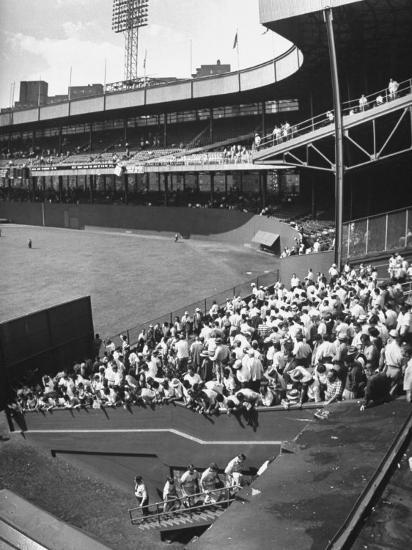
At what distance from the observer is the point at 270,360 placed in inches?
457

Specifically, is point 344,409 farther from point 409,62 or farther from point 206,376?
point 409,62

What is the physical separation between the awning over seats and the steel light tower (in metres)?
35.3

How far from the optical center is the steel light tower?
62.4 metres

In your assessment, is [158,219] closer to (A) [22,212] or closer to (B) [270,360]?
(A) [22,212]

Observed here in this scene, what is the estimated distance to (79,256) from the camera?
37.9 meters

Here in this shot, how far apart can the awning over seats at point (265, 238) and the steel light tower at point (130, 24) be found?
35310 millimetres

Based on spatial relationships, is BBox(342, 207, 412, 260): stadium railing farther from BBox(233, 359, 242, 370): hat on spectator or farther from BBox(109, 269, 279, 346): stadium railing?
BBox(233, 359, 242, 370): hat on spectator

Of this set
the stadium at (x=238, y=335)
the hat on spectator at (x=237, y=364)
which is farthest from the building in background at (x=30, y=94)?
the hat on spectator at (x=237, y=364)

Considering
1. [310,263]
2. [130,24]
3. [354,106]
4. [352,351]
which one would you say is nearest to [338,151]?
[354,106]

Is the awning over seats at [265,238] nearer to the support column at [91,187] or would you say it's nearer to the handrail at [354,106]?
the handrail at [354,106]

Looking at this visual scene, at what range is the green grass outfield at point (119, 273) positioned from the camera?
24.8 metres

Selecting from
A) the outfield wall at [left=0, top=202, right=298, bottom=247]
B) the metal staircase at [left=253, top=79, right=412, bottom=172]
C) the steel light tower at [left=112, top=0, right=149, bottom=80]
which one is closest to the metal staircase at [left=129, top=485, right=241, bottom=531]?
the metal staircase at [left=253, top=79, right=412, bottom=172]

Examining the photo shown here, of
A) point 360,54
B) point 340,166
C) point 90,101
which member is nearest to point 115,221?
point 90,101

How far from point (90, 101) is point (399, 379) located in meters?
51.5
